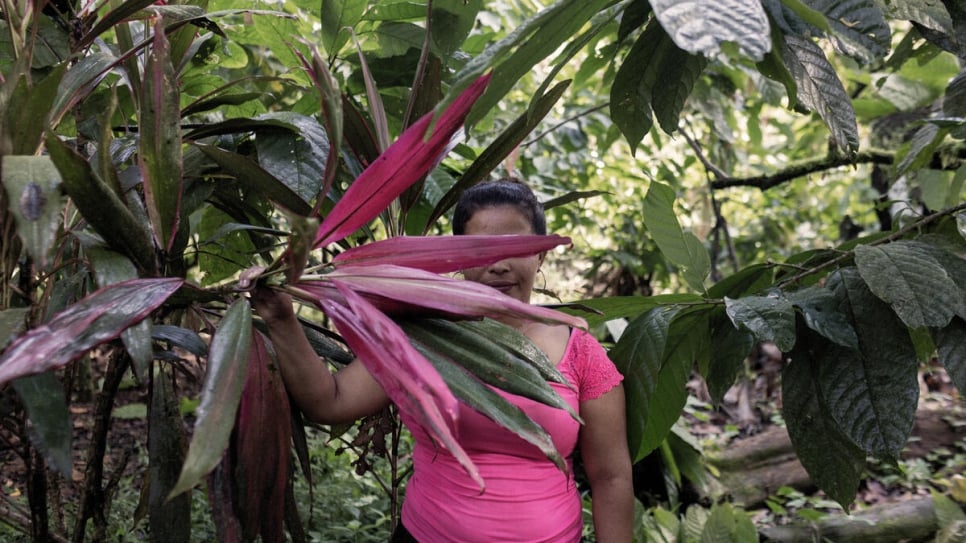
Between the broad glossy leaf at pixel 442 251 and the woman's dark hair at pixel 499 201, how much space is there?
0.54 metres

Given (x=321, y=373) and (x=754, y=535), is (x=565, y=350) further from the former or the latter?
(x=754, y=535)

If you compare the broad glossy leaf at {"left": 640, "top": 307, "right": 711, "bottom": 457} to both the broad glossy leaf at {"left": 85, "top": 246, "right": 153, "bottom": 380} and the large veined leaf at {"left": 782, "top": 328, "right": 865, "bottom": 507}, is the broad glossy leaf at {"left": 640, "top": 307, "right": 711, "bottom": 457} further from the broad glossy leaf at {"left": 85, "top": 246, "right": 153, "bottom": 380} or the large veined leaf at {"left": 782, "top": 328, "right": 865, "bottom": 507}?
the broad glossy leaf at {"left": 85, "top": 246, "right": 153, "bottom": 380}

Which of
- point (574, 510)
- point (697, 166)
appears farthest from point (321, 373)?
point (697, 166)

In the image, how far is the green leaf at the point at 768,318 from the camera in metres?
0.92

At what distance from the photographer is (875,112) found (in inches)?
87.6

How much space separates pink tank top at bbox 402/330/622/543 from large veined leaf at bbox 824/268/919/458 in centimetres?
34

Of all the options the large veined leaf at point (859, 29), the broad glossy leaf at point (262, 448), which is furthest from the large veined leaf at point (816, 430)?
the broad glossy leaf at point (262, 448)

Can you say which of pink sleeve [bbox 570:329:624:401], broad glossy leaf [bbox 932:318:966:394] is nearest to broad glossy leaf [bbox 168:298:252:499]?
pink sleeve [bbox 570:329:624:401]

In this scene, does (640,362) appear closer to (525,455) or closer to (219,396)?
(525,455)

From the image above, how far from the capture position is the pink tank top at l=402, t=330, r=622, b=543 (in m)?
1.21

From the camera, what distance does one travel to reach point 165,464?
80cm

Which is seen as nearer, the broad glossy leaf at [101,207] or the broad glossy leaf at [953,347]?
the broad glossy leaf at [101,207]

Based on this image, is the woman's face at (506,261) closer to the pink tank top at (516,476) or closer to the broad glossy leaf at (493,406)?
the pink tank top at (516,476)

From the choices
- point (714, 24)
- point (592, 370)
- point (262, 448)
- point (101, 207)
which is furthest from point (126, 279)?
point (592, 370)
